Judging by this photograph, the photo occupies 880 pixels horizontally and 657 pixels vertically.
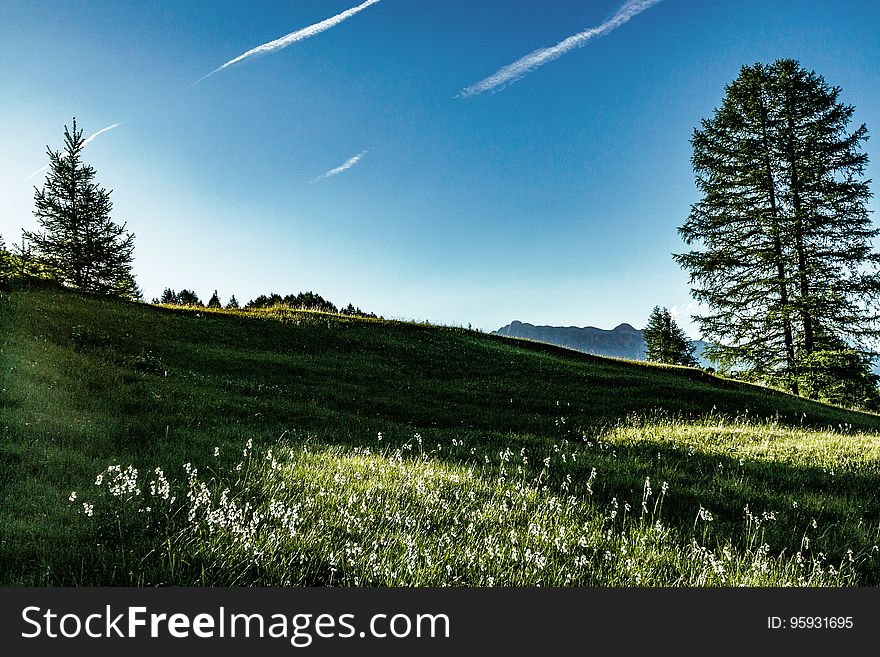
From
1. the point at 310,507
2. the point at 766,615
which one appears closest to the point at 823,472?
the point at 766,615

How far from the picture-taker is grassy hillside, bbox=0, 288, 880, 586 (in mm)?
3520

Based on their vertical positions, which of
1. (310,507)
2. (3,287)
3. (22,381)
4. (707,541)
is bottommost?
(707,541)

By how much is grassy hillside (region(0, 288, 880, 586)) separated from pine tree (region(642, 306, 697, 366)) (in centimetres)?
5444

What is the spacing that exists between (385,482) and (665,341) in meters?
71.5

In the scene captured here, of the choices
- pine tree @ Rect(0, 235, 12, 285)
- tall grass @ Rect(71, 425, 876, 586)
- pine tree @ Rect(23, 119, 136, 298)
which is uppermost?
pine tree @ Rect(23, 119, 136, 298)

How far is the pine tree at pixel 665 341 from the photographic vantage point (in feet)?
220

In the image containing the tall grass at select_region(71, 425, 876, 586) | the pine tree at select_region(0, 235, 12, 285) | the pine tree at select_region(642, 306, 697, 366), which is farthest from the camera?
the pine tree at select_region(642, 306, 697, 366)

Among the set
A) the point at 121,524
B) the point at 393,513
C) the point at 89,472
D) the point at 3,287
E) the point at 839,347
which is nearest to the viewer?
the point at 121,524

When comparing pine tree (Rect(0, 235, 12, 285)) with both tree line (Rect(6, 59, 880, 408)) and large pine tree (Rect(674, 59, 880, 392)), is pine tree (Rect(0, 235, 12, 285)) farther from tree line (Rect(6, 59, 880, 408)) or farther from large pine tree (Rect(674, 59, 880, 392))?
large pine tree (Rect(674, 59, 880, 392))

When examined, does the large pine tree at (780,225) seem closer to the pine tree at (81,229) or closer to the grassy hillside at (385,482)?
the grassy hillside at (385,482)

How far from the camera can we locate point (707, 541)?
14.7ft

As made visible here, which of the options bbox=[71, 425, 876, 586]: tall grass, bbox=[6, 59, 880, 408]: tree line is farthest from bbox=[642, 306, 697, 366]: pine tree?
bbox=[71, 425, 876, 586]: tall grass

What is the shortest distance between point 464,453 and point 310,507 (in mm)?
3826

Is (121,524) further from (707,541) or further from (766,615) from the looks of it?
(707,541)
